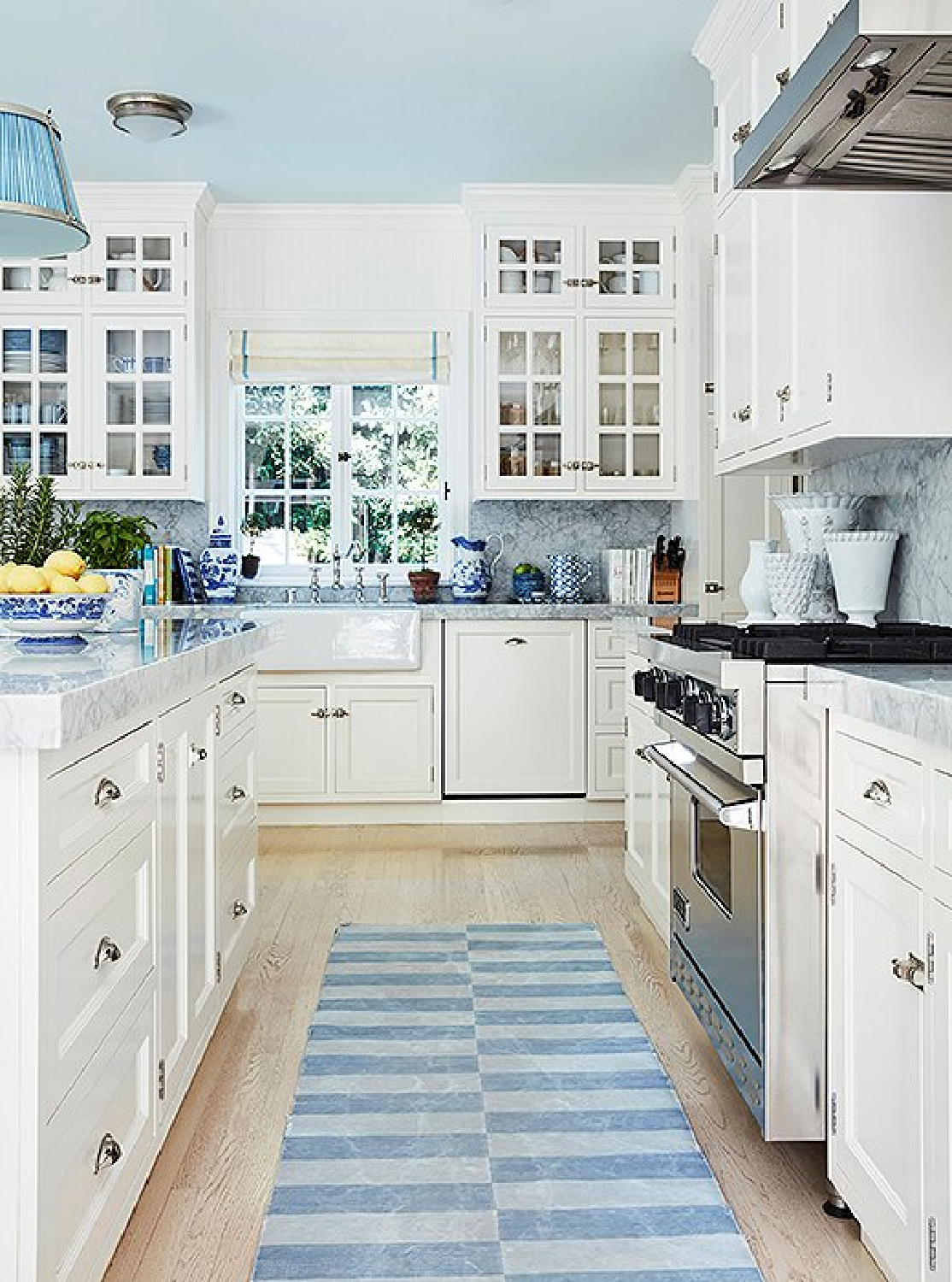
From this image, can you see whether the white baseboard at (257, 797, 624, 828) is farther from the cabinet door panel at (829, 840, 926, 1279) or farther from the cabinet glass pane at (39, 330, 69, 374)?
the cabinet door panel at (829, 840, 926, 1279)

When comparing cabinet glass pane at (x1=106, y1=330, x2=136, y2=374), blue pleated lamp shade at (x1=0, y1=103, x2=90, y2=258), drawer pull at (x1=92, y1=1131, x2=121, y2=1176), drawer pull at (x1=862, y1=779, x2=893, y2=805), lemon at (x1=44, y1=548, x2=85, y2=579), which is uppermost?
cabinet glass pane at (x1=106, y1=330, x2=136, y2=374)

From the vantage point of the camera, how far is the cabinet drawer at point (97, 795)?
1.63 m

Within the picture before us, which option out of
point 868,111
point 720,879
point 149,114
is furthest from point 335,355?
point 868,111

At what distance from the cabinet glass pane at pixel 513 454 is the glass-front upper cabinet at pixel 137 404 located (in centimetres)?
139

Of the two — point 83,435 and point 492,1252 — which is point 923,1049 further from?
point 83,435

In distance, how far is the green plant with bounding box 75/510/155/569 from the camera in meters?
3.40

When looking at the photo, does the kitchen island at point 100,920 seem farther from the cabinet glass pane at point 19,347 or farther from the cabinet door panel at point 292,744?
the cabinet glass pane at point 19,347

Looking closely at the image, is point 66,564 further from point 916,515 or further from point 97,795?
point 916,515

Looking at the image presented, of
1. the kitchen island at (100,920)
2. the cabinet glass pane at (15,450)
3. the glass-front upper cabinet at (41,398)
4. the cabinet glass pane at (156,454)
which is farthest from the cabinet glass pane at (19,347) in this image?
the kitchen island at (100,920)

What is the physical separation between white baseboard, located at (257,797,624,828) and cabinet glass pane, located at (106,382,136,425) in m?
1.79

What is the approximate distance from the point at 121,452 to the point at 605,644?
2.24m

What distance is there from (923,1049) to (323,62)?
3.72 meters

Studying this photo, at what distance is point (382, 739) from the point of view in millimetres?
5676

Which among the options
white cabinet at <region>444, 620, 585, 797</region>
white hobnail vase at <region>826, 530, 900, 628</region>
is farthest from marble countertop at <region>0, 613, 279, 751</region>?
white cabinet at <region>444, 620, 585, 797</region>
